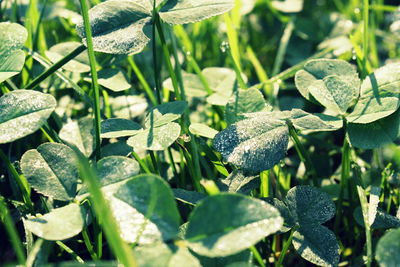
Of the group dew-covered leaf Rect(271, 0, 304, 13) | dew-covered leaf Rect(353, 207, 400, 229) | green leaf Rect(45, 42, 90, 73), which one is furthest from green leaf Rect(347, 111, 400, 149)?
dew-covered leaf Rect(271, 0, 304, 13)

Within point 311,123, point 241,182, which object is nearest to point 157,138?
point 241,182

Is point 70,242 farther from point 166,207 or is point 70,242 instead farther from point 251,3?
point 251,3

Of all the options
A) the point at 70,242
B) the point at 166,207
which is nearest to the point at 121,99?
the point at 70,242

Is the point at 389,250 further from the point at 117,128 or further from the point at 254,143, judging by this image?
the point at 117,128

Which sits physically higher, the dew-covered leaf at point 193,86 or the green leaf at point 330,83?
the green leaf at point 330,83

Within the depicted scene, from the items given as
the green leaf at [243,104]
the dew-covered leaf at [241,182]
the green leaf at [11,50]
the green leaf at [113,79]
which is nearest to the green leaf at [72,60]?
the green leaf at [113,79]

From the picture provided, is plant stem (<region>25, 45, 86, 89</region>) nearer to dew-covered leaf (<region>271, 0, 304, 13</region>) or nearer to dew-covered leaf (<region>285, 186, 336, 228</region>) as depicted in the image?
dew-covered leaf (<region>285, 186, 336, 228</region>)

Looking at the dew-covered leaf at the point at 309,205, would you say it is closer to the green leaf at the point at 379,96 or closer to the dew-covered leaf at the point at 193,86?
the green leaf at the point at 379,96
